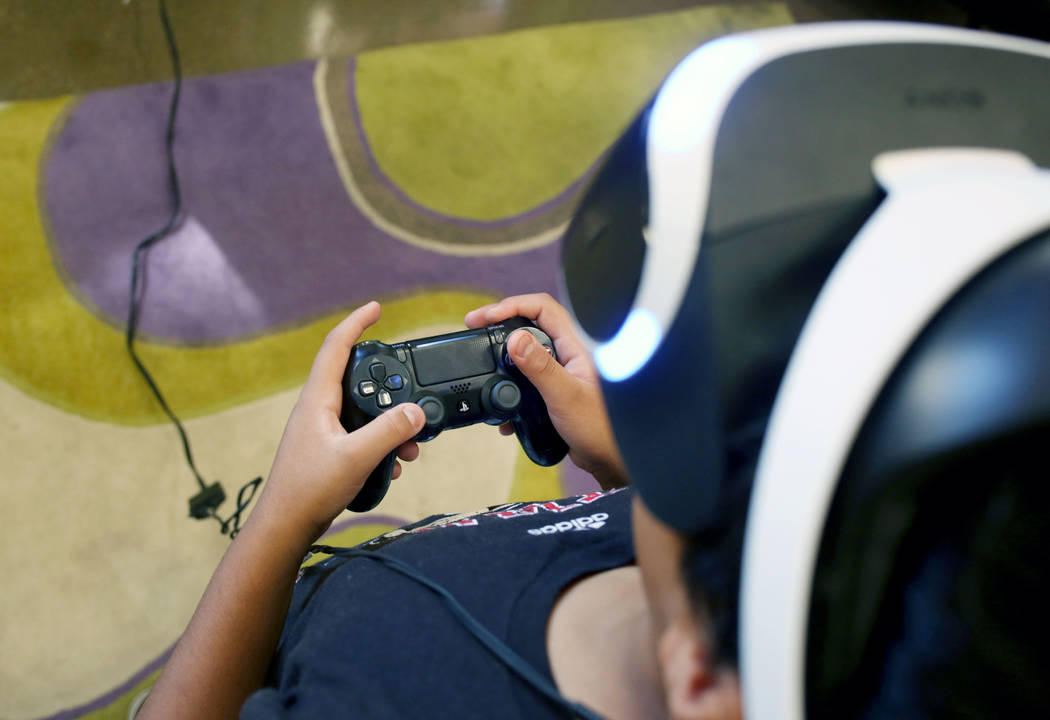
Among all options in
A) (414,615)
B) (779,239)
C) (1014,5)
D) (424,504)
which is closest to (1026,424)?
(779,239)

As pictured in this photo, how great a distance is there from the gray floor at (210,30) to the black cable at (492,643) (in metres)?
1.02

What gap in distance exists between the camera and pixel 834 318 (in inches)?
9.4

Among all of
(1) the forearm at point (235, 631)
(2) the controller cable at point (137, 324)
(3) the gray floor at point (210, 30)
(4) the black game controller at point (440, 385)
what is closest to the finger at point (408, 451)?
(4) the black game controller at point (440, 385)

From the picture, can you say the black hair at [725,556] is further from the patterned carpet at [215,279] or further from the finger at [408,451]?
the patterned carpet at [215,279]

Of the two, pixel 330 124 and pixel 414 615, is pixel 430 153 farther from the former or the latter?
pixel 414 615

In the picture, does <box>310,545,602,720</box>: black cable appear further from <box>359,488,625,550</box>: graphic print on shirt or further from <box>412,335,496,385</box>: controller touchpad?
<box>412,335,496,385</box>: controller touchpad

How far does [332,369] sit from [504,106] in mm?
804

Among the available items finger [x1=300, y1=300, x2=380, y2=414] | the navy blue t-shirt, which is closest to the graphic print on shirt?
the navy blue t-shirt

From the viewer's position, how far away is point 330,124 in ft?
3.81

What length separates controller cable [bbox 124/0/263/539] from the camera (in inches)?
37.3

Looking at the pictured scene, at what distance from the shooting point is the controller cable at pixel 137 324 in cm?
95

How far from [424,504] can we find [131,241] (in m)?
0.61

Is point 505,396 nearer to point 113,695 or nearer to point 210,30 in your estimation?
point 113,695

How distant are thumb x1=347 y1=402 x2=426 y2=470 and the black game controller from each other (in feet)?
0.10
